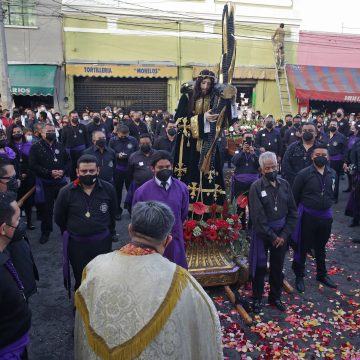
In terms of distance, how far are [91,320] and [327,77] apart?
924 inches

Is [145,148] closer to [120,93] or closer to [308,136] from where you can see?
[308,136]

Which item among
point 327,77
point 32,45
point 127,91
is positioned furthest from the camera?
point 327,77

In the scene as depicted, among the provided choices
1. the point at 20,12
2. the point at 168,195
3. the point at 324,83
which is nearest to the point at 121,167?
the point at 168,195

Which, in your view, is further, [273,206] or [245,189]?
[245,189]

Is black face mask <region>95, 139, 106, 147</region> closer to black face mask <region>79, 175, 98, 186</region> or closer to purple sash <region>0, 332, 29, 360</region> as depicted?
black face mask <region>79, 175, 98, 186</region>

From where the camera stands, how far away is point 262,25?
21.6 metres

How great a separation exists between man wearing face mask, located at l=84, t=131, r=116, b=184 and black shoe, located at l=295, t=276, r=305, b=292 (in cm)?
402

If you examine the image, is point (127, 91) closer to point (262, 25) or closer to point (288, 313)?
point (262, 25)

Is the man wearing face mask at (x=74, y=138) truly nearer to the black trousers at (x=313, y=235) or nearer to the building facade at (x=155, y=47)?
the black trousers at (x=313, y=235)

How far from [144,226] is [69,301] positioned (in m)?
3.48

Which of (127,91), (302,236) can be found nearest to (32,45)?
(127,91)

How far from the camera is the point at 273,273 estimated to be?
16.2 ft

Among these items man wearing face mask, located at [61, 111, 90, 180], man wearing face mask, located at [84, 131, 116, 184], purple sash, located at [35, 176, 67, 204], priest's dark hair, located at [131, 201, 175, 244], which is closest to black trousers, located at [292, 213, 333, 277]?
priest's dark hair, located at [131, 201, 175, 244]

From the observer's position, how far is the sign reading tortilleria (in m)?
19.8
